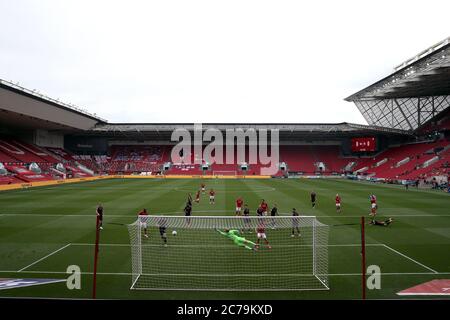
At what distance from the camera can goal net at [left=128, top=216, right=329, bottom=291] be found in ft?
30.9

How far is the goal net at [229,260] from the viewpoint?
30.9 feet

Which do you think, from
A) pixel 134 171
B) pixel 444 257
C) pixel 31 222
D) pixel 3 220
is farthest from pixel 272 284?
pixel 134 171

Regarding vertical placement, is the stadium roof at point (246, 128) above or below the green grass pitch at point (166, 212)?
above

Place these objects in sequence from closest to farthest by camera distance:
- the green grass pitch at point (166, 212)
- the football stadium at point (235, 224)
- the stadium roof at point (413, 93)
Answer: the green grass pitch at point (166, 212) → the football stadium at point (235, 224) → the stadium roof at point (413, 93)

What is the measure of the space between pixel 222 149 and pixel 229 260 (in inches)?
2462

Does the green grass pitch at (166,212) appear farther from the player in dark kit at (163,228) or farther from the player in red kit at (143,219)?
the player in dark kit at (163,228)

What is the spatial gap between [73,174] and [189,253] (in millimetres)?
51850

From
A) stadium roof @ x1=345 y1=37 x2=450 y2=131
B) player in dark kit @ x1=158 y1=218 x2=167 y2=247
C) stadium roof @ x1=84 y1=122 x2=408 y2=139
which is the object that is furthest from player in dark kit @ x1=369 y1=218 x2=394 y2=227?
stadium roof @ x1=84 y1=122 x2=408 y2=139

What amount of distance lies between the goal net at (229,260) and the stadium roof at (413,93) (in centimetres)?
3370

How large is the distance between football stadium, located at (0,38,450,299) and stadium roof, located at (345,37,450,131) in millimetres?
240
